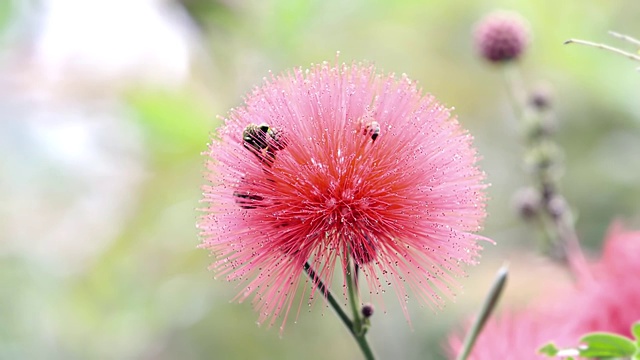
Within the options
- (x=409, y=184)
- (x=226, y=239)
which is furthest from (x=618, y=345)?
(x=226, y=239)

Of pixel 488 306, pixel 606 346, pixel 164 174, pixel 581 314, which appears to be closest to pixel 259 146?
pixel 488 306

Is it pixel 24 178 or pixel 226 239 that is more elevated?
pixel 24 178

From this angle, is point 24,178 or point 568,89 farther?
point 568,89

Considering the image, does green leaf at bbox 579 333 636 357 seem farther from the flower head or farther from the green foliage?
the flower head

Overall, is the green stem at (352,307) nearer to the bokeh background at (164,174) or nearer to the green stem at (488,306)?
the green stem at (488,306)

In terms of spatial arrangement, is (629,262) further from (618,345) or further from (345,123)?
(345,123)

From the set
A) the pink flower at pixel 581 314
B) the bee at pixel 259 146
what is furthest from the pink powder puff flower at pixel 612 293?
the bee at pixel 259 146

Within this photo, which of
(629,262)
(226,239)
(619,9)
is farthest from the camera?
(619,9)

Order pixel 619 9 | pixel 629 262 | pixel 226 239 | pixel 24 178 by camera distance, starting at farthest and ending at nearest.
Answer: pixel 619 9 → pixel 24 178 → pixel 629 262 → pixel 226 239

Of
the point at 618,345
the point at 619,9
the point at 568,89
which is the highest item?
the point at 619,9
